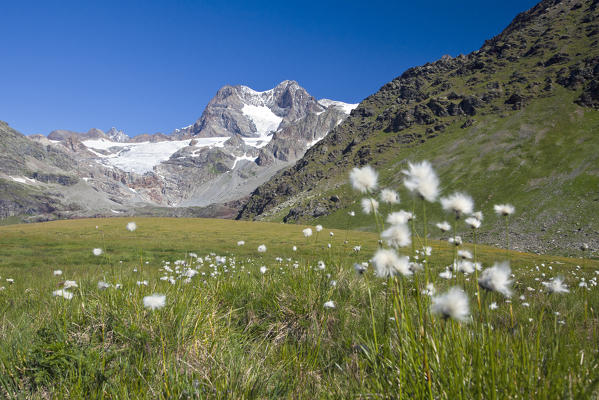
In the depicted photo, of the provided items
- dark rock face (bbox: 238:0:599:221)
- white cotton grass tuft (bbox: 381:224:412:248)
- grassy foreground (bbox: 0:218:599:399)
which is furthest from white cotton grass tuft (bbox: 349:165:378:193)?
dark rock face (bbox: 238:0:599:221)

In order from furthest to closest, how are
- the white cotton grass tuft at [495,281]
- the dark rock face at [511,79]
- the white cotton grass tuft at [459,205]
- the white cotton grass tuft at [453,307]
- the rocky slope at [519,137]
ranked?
the dark rock face at [511,79]
the rocky slope at [519,137]
the white cotton grass tuft at [459,205]
the white cotton grass tuft at [495,281]
the white cotton grass tuft at [453,307]

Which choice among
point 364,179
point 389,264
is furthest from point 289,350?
point 364,179

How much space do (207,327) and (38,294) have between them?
5063 millimetres

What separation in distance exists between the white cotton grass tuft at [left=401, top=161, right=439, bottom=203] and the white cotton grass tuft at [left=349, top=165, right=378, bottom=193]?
286mm

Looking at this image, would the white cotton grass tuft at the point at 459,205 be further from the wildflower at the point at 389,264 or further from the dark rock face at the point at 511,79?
the dark rock face at the point at 511,79

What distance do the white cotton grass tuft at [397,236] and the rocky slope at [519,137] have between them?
76.6m

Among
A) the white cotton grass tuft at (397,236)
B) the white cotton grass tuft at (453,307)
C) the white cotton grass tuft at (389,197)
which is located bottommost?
the white cotton grass tuft at (453,307)

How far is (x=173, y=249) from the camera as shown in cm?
2739

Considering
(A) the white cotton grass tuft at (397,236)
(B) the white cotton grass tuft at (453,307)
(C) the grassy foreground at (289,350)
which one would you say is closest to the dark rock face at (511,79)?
(C) the grassy foreground at (289,350)

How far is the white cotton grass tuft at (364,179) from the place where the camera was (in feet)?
8.50

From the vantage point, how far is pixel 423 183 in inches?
90.3

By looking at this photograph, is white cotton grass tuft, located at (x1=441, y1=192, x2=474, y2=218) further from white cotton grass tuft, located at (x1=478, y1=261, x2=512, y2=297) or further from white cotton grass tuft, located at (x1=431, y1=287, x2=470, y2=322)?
white cotton grass tuft, located at (x1=431, y1=287, x2=470, y2=322)

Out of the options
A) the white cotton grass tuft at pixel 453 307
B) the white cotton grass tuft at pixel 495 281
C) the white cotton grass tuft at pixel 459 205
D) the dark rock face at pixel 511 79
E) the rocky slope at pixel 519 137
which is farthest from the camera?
the dark rock face at pixel 511 79

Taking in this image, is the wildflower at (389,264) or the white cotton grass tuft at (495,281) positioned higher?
the wildflower at (389,264)
